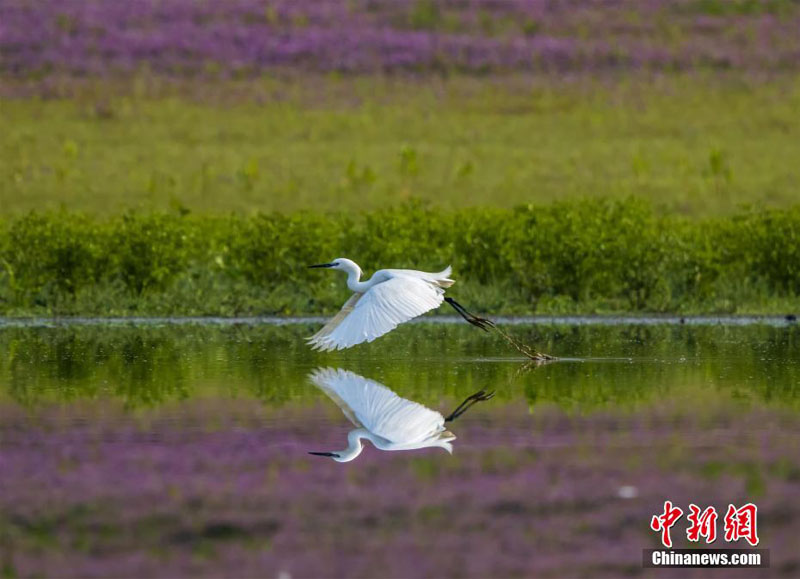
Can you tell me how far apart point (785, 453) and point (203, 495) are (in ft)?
10.1

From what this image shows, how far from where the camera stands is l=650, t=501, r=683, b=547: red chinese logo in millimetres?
8180

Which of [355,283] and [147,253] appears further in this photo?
[147,253]

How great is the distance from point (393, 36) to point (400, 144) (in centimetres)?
606

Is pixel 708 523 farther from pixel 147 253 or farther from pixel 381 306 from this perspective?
pixel 147 253

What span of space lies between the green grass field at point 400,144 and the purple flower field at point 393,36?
87 cm

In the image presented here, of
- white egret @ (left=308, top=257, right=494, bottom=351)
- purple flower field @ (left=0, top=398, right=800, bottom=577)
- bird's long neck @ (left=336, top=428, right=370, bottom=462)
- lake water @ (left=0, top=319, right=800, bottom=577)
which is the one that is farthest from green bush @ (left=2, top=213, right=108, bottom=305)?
bird's long neck @ (left=336, top=428, right=370, bottom=462)

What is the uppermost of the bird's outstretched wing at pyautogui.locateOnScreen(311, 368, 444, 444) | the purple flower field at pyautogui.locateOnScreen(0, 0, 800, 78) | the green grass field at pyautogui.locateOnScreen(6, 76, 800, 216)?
the purple flower field at pyautogui.locateOnScreen(0, 0, 800, 78)

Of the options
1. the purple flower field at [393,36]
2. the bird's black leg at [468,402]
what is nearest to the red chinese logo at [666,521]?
the bird's black leg at [468,402]

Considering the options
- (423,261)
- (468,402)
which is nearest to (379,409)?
(468,402)

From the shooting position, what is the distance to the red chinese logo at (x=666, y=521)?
322 inches

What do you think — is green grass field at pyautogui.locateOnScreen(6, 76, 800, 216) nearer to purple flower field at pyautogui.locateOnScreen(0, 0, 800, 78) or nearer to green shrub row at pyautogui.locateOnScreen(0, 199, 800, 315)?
purple flower field at pyautogui.locateOnScreen(0, 0, 800, 78)

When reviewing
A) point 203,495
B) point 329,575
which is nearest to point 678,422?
point 203,495

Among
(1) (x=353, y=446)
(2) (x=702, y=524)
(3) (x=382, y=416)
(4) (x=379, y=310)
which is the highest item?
(4) (x=379, y=310)

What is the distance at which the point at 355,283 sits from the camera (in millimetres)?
13930
